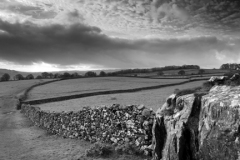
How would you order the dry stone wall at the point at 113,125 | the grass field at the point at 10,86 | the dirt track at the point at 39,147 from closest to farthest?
the dry stone wall at the point at 113,125 → the dirt track at the point at 39,147 → the grass field at the point at 10,86

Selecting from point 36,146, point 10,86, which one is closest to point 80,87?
point 10,86

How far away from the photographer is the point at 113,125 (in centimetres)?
981

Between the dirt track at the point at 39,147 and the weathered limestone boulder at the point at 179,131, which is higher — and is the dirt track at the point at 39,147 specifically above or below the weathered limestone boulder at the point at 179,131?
below

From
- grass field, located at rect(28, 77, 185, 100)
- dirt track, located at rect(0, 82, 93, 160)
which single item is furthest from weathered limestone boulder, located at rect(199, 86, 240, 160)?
grass field, located at rect(28, 77, 185, 100)

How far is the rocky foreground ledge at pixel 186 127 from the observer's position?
4.27m

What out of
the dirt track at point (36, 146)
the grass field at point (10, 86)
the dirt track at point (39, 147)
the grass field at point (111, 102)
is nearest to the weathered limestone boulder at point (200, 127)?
the dirt track at point (39, 147)

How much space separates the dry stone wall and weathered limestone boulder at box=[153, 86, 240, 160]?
2219mm

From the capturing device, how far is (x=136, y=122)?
891 centimetres

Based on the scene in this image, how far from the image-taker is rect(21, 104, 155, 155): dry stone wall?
8.57m

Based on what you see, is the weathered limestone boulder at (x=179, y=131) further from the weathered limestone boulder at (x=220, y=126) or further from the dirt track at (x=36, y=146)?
the dirt track at (x=36, y=146)

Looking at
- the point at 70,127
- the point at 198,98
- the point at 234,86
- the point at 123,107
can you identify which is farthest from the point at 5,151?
the point at 234,86

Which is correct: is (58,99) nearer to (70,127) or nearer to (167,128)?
(70,127)

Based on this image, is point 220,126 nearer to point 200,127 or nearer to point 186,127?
point 200,127

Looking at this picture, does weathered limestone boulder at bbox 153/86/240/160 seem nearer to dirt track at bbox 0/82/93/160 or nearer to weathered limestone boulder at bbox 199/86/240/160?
weathered limestone boulder at bbox 199/86/240/160
